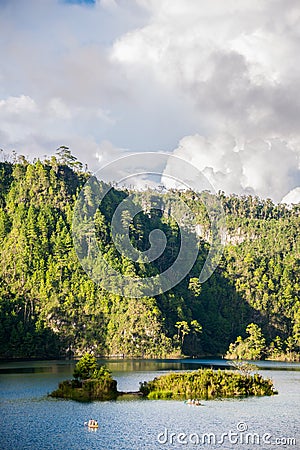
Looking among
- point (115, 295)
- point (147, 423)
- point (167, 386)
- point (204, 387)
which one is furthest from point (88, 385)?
point (115, 295)

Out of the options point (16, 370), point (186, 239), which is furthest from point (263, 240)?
point (16, 370)

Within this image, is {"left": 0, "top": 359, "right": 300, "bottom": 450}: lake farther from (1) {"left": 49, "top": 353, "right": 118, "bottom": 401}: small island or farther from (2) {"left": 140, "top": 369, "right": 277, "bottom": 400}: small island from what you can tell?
(2) {"left": 140, "top": 369, "right": 277, "bottom": 400}: small island

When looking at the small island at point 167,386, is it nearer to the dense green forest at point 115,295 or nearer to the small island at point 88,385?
the small island at point 88,385

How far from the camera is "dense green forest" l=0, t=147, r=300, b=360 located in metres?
106

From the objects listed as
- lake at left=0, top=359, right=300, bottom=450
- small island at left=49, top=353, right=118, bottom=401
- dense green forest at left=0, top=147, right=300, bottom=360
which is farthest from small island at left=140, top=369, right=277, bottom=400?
dense green forest at left=0, top=147, right=300, bottom=360

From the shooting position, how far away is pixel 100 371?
155ft

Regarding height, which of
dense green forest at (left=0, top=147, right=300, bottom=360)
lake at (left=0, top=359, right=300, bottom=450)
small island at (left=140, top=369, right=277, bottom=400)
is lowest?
lake at (left=0, top=359, right=300, bottom=450)

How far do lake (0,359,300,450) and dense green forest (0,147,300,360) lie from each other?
55.6 m

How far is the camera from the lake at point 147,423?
3114 centimetres

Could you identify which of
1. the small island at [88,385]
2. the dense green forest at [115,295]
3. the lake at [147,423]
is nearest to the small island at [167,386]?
the small island at [88,385]

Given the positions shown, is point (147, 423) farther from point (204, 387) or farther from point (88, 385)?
point (204, 387)

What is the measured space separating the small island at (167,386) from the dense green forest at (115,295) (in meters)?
50.5

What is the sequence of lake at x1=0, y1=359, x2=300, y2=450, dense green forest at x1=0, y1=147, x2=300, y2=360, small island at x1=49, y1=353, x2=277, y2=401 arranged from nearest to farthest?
lake at x1=0, y1=359, x2=300, y2=450
small island at x1=49, y1=353, x2=277, y2=401
dense green forest at x1=0, y1=147, x2=300, y2=360

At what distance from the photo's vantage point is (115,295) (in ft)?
373
